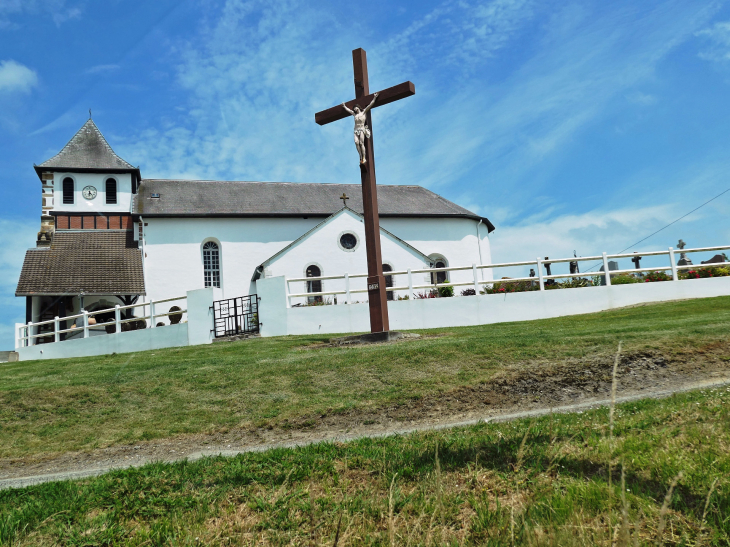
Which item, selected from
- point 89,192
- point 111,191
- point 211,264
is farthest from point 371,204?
point 89,192

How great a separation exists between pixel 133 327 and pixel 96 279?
3417 millimetres

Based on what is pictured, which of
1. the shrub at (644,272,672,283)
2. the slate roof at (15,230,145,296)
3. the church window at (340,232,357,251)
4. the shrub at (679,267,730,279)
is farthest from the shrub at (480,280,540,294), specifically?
the slate roof at (15,230,145,296)

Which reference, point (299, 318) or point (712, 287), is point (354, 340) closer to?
point (299, 318)

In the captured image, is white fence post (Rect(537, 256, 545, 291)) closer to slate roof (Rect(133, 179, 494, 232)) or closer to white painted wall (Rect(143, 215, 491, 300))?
white painted wall (Rect(143, 215, 491, 300))

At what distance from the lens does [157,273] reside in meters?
28.2

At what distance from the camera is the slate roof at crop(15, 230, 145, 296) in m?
26.1

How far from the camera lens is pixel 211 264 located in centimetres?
2950

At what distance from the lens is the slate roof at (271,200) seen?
2995 centimetres

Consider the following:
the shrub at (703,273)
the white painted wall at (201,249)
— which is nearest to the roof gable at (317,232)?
the white painted wall at (201,249)

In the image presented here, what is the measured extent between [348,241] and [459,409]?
20.2 m

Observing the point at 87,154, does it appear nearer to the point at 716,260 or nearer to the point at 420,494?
the point at 716,260

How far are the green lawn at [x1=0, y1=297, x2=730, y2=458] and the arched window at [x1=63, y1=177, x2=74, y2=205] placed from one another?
2209 centimetres

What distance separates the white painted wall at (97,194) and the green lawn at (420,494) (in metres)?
29.0

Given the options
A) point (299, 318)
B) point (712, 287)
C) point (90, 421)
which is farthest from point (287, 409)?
point (712, 287)
